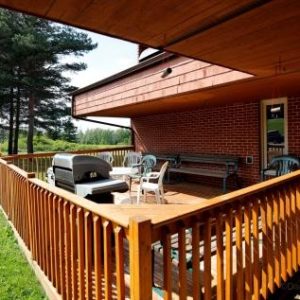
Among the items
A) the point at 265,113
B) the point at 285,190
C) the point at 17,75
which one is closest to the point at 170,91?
the point at 265,113

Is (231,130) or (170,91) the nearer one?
(170,91)

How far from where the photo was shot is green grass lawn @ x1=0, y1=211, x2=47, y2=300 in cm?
333

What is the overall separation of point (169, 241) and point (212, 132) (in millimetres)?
7257

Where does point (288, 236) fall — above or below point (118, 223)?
below

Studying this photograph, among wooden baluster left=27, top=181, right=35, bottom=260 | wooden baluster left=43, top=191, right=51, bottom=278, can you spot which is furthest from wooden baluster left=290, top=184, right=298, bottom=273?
wooden baluster left=27, top=181, right=35, bottom=260

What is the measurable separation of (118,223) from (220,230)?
746 millimetres

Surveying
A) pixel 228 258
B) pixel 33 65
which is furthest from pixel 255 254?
pixel 33 65

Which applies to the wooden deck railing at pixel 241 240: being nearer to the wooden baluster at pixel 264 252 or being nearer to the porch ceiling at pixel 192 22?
the wooden baluster at pixel 264 252

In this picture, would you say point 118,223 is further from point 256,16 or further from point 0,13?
point 0,13

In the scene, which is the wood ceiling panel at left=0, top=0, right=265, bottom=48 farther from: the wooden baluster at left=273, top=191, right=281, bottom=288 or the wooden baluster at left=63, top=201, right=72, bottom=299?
the wooden baluster at left=273, top=191, right=281, bottom=288

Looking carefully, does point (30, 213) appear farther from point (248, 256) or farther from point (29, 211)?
point (248, 256)

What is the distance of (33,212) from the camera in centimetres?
365

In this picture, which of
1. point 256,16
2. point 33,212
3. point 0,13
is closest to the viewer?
point 256,16

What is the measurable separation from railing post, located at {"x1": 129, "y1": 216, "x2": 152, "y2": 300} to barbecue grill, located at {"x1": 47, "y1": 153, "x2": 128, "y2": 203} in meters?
2.33
